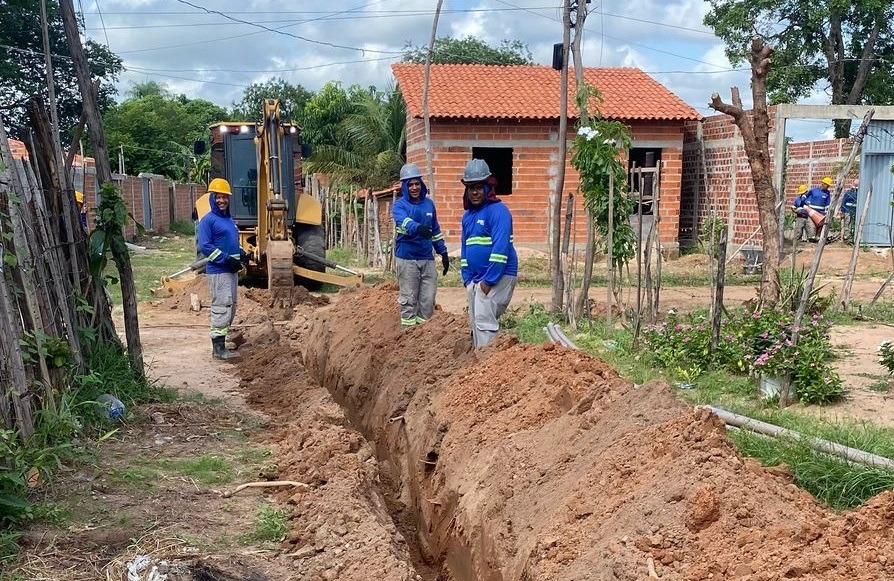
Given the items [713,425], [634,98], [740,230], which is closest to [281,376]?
[713,425]

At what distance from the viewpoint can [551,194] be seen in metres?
19.5

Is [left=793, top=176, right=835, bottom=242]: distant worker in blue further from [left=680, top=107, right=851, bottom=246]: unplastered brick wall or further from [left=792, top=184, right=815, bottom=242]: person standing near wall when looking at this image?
[left=680, top=107, right=851, bottom=246]: unplastered brick wall

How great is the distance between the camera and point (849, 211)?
20.0 meters

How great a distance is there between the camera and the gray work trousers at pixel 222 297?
9.88 m

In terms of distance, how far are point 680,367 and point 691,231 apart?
47.6 feet

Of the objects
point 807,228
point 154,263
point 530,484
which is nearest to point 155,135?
point 154,263

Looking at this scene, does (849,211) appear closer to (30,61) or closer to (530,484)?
(530,484)

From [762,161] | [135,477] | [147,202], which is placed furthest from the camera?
[147,202]

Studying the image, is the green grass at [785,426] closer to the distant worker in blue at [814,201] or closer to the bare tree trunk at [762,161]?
the bare tree trunk at [762,161]

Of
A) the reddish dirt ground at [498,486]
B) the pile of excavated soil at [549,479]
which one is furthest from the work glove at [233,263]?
the pile of excavated soil at [549,479]

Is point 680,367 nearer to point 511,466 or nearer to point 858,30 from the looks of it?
point 511,466

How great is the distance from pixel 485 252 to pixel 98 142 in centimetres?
332

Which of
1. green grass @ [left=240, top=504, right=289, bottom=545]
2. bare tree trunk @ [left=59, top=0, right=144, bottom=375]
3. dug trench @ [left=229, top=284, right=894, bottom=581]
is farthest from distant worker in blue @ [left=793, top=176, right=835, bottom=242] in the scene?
green grass @ [left=240, top=504, right=289, bottom=545]

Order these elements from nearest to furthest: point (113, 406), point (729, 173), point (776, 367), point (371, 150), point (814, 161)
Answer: point (113, 406) < point (776, 367) < point (729, 173) < point (814, 161) < point (371, 150)
